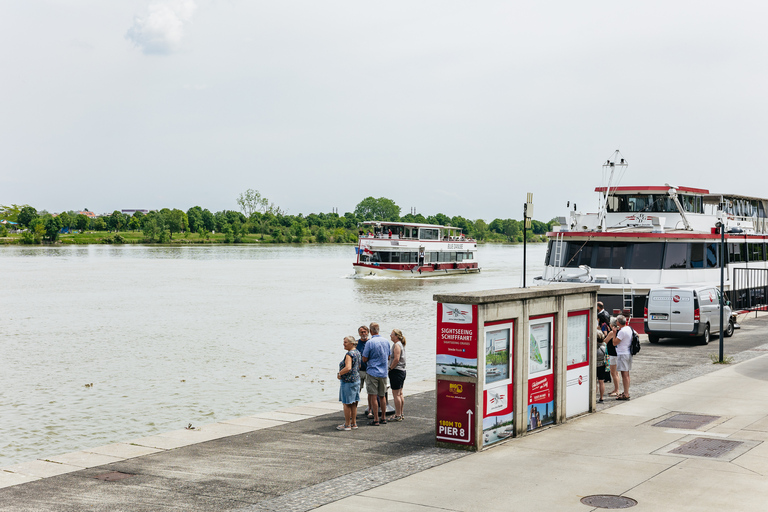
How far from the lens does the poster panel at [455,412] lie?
11.1 metres

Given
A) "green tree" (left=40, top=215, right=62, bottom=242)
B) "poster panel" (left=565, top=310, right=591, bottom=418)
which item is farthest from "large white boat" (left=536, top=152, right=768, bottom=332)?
"green tree" (left=40, top=215, right=62, bottom=242)

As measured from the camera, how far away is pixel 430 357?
1134 inches

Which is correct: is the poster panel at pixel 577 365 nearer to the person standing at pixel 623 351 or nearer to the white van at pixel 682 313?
the person standing at pixel 623 351

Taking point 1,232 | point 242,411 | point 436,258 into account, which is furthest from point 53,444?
point 1,232

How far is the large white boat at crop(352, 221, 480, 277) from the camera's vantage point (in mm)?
76500

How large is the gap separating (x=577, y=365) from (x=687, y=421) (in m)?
1.99

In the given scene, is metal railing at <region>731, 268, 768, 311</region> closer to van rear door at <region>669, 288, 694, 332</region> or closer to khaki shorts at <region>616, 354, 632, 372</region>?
van rear door at <region>669, 288, 694, 332</region>

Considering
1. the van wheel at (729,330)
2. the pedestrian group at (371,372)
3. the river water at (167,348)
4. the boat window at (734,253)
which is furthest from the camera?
the boat window at (734,253)

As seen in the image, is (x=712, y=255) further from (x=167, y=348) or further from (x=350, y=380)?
(x=350, y=380)

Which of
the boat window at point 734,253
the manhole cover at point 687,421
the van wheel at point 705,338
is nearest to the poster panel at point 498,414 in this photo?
the manhole cover at point 687,421

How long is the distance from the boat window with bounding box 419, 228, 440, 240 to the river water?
10349 millimetres

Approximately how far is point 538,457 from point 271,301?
144 ft

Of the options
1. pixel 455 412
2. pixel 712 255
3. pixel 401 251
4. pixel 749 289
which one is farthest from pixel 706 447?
pixel 401 251

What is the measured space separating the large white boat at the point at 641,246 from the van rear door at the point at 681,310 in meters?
3.78
